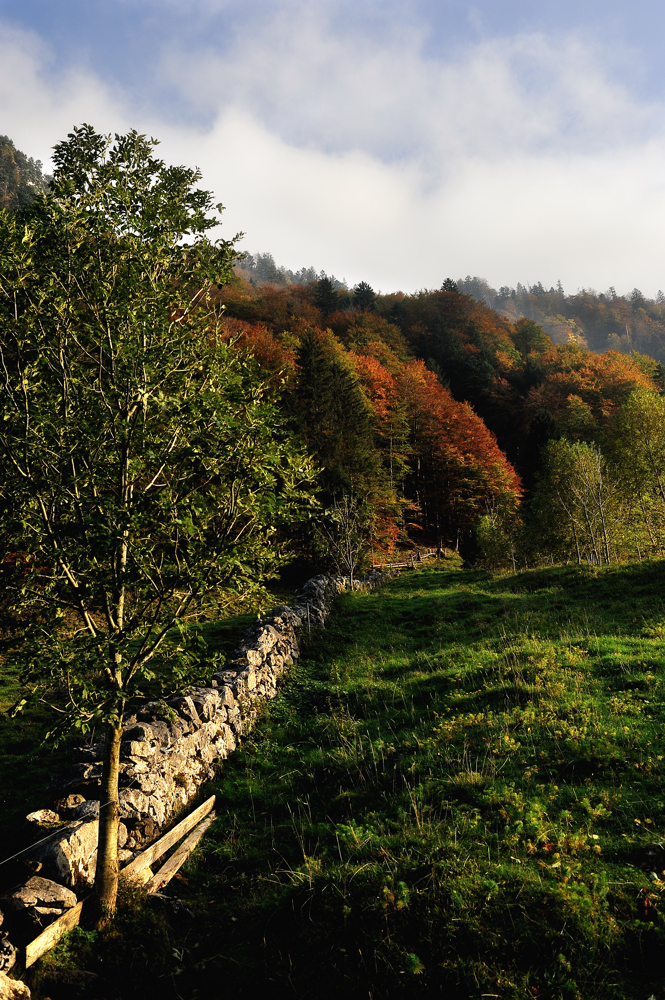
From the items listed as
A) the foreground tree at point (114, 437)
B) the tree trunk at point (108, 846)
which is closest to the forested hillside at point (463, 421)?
the foreground tree at point (114, 437)

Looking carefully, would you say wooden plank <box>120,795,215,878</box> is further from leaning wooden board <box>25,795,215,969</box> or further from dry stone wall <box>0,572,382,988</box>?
dry stone wall <box>0,572,382,988</box>

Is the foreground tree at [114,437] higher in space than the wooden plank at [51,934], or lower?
higher

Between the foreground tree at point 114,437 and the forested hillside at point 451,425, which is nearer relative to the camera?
the foreground tree at point 114,437

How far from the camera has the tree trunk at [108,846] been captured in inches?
251

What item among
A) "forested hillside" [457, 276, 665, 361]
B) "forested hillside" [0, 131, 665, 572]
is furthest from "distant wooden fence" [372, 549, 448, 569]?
"forested hillside" [457, 276, 665, 361]

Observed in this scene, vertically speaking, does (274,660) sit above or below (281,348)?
below

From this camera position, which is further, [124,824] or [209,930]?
[124,824]

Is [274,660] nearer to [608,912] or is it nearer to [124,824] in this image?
[124,824]

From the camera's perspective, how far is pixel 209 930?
20.6 ft

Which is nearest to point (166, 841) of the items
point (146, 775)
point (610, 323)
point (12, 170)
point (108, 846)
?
point (146, 775)

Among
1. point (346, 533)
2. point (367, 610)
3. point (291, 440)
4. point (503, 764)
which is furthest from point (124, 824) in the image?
point (346, 533)

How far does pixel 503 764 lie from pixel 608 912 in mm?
3066

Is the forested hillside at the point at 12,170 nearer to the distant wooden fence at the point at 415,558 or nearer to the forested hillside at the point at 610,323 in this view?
the distant wooden fence at the point at 415,558

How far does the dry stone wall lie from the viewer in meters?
6.55
